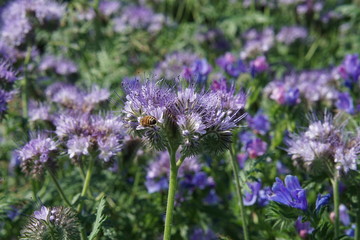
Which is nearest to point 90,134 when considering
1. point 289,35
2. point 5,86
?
point 5,86

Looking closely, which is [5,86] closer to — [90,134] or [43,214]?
[90,134]

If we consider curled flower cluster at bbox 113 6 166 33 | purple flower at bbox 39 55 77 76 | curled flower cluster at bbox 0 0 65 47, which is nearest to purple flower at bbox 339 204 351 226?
curled flower cluster at bbox 0 0 65 47

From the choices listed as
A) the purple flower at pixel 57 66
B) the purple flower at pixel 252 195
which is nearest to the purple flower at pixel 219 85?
the purple flower at pixel 252 195

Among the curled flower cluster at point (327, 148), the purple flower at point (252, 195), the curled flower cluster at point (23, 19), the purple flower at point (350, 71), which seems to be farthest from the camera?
the curled flower cluster at point (23, 19)

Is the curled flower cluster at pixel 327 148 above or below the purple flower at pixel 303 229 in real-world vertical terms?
above

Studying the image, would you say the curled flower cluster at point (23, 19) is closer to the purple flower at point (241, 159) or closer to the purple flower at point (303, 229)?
the purple flower at point (241, 159)

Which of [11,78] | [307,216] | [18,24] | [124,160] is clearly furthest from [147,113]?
[18,24]
